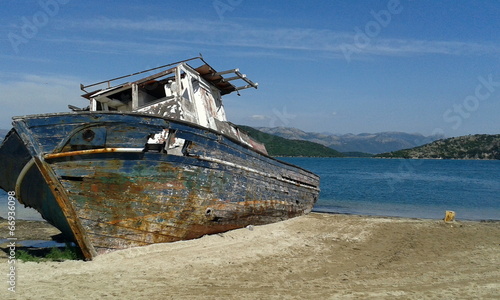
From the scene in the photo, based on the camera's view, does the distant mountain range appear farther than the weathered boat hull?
Yes

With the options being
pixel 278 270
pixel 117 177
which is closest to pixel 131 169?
pixel 117 177

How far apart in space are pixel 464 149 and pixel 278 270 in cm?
11662

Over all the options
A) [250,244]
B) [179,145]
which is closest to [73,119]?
[179,145]

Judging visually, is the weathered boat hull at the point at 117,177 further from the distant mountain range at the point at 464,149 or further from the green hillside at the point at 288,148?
the distant mountain range at the point at 464,149

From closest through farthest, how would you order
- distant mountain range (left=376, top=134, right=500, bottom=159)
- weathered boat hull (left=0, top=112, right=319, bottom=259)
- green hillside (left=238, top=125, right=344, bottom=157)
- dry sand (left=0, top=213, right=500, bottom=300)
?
dry sand (left=0, top=213, right=500, bottom=300)
weathered boat hull (left=0, top=112, right=319, bottom=259)
distant mountain range (left=376, top=134, right=500, bottom=159)
green hillside (left=238, top=125, right=344, bottom=157)

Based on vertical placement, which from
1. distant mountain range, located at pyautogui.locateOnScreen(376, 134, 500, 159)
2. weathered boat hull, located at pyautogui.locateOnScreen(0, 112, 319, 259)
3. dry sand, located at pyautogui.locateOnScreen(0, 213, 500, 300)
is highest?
distant mountain range, located at pyautogui.locateOnScreen(376, 134, 500, 159)

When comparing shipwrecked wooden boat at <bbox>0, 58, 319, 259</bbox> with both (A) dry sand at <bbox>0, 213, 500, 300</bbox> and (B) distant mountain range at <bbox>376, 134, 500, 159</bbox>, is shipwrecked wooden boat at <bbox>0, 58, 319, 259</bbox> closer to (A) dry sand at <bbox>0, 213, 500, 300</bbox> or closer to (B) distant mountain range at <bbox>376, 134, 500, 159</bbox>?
(A) dry sand at <bbox>0, 213, 500, 300</bbox>

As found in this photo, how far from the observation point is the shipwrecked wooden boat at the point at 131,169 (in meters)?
6.71

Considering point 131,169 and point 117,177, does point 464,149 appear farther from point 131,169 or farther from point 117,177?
point 117,177

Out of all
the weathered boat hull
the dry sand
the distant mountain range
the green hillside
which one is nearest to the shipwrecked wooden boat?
the weathered boat hull

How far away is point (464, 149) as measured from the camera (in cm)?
10775

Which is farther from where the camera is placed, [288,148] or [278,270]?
[288,148]

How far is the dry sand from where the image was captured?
5656mm

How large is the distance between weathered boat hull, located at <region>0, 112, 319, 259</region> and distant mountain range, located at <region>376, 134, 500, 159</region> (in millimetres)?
111629
